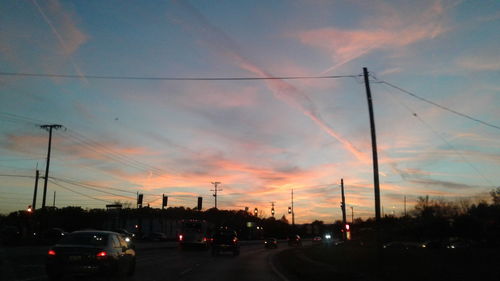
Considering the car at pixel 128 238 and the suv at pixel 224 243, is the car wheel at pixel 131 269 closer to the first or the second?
the car at pixel 128 238

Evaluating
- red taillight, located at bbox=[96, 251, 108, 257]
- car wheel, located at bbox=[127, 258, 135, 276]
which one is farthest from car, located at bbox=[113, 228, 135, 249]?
red taillight, located at bbox=[96, 251, 108, 257]

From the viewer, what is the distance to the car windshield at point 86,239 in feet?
48.8

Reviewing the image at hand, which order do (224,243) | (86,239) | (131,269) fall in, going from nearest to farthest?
(86,239) → (131,269) → (224,243)

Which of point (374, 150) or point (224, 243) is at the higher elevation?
point (374, 150)

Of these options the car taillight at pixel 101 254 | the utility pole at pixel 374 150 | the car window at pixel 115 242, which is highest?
the utility pole at pixel 374 150

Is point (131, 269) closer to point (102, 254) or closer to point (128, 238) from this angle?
point (102, 254)

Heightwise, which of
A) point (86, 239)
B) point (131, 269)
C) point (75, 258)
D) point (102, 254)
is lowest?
point (131, 269)

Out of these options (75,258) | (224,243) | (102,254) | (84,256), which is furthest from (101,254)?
(224,243)

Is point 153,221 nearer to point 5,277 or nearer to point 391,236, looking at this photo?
point 391,236

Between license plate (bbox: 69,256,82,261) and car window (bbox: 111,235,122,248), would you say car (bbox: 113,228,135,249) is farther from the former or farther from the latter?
license plate (bbox: 69,256,82,261)

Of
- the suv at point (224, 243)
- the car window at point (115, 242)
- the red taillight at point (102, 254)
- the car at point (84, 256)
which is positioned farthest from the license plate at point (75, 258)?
the suv at point (224, 243)

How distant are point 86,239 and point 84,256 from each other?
A: 76cm

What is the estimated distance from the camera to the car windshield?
14.9m

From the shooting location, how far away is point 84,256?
567 inches
